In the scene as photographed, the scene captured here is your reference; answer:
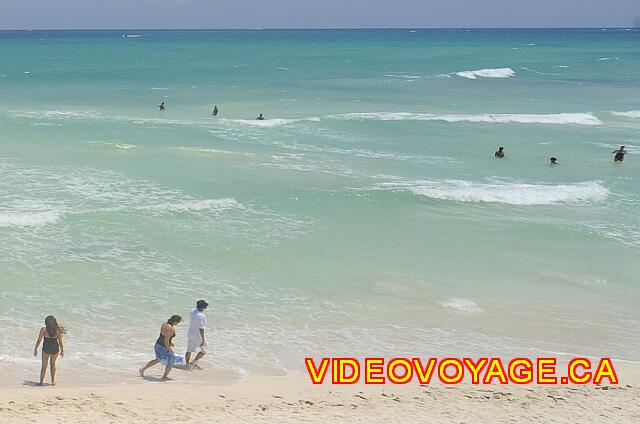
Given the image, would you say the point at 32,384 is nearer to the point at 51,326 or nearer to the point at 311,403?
the point at 51,326

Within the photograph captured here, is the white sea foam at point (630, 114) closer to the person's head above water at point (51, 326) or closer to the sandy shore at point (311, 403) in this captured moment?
the sandy shore at point (311, 403)

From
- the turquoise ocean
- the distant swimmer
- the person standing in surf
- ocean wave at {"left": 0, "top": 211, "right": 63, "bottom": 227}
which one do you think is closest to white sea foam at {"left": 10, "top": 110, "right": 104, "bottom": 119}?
the turquoise ocean

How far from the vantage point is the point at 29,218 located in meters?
20.3

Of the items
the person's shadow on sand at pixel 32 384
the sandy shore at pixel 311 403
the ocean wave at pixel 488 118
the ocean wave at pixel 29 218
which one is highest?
the ocean wave at pixel 488 118

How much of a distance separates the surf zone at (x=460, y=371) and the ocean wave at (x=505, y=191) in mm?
11577

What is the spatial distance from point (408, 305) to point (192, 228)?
7.00 m

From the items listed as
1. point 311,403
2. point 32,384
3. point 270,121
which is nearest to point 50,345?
point 32,384

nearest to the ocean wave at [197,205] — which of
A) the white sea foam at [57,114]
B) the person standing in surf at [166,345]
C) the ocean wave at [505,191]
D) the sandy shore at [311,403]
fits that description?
the ocean wave at [505,191]

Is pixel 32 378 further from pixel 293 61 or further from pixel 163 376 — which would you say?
pixel 293 61

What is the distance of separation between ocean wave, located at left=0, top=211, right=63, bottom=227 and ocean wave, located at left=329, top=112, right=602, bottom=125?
22880 mm

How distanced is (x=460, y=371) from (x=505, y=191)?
13.7 meters

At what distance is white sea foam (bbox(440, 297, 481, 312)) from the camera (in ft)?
50.8

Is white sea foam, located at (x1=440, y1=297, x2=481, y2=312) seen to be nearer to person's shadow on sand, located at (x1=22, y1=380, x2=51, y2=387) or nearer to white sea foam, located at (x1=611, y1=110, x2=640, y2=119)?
person's shadow on sand, located at (x1=22, y1=380, x2=51, y2=387)

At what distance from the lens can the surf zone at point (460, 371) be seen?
12086mm
